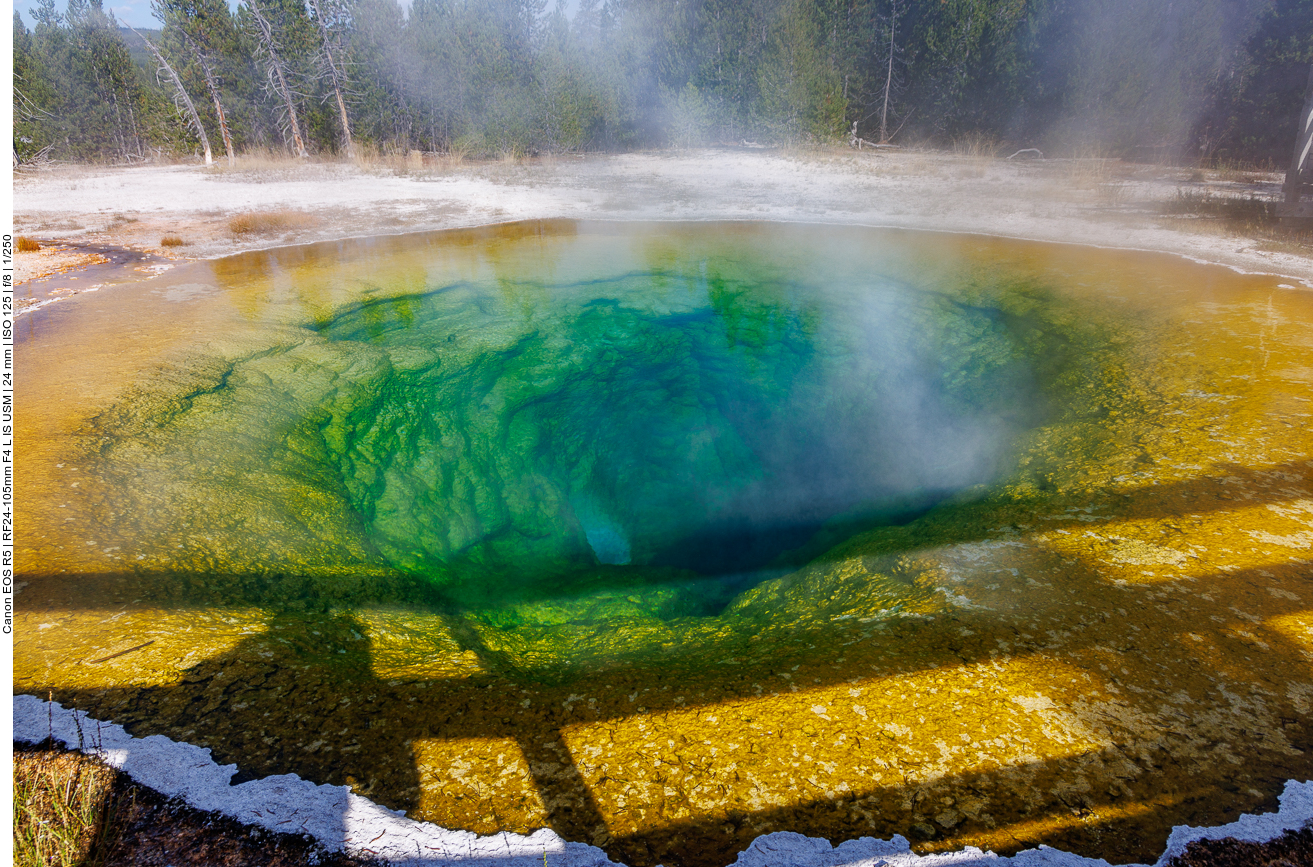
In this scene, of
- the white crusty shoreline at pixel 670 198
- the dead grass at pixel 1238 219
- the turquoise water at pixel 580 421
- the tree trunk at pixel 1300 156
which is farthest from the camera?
the white crusty shoreline at pixel 670 198

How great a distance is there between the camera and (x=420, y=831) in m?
1.58

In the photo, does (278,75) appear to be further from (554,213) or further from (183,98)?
(554,213)

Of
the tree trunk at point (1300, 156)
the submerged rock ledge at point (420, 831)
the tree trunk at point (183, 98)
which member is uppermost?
the tree trunk at point (183, 98)

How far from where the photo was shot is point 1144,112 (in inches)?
626

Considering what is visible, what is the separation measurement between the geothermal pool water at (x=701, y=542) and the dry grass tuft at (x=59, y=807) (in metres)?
0.18

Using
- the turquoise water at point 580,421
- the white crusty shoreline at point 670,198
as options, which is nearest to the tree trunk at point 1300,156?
the white crusty shoreline at point 670,198

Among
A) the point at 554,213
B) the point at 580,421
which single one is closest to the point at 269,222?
the point at 554,213

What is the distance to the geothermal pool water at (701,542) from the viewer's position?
5.72 ft

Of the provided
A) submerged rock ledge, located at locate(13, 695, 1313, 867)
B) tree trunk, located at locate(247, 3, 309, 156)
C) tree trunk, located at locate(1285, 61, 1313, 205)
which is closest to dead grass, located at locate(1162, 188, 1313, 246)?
tree trunk, located at locate(1285, 61, 1313, 205)

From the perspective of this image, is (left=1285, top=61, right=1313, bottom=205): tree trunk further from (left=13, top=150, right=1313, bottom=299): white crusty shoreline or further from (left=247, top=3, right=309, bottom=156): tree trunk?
(left=247, top=3, right=309, bottom=156): tree trunk

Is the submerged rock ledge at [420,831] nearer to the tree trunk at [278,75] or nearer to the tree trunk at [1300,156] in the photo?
the tree trunk at [1300,156]

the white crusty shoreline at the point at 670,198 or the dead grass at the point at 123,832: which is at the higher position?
the white crusty shoreline at the point at 670,198

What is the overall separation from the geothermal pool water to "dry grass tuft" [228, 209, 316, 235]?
2.84 meters

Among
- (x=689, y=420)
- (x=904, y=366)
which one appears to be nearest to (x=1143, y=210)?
(x=904, y=366)
